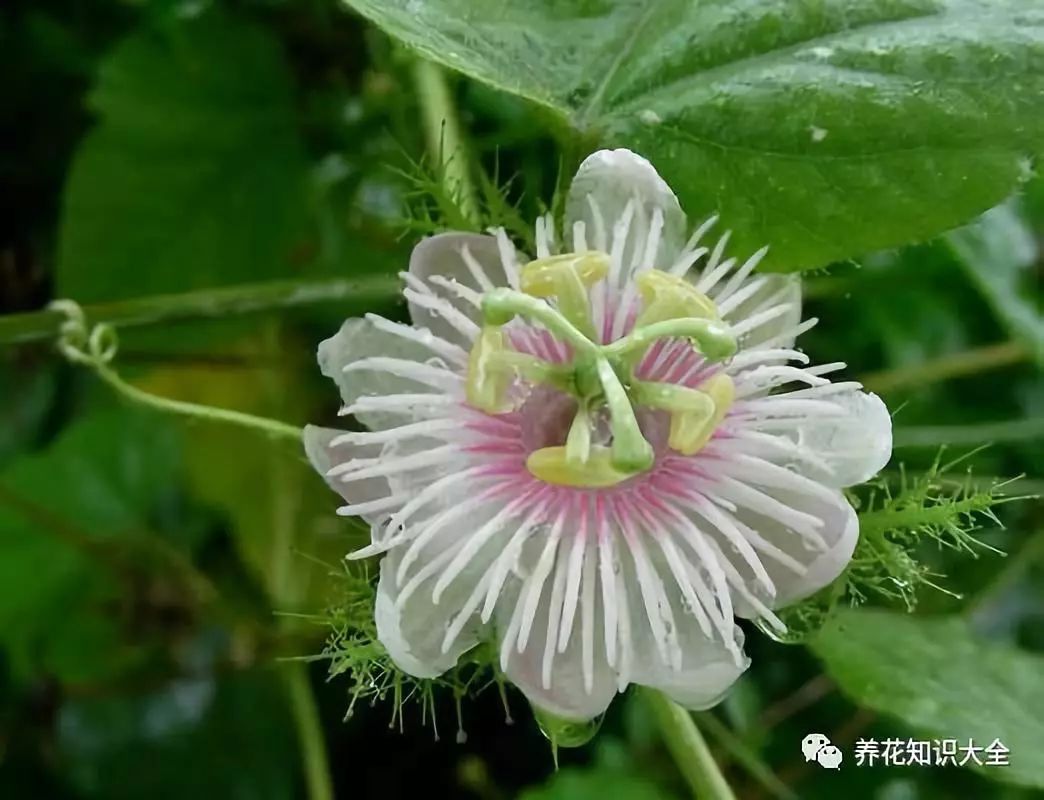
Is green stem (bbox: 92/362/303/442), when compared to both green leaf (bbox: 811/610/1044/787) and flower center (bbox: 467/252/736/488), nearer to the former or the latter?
flower center (bbox: 467/252/736/488)

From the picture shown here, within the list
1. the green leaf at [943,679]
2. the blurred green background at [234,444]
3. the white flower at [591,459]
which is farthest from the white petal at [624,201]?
the blurred green background at [234,444]

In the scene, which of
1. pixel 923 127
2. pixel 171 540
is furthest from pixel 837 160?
pixel 171 540

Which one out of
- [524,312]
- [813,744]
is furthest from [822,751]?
[524,312]

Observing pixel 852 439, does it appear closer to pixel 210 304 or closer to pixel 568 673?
pixel 568 673

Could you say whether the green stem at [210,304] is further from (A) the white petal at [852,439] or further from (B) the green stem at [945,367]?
(B) the green stem at [945,367]

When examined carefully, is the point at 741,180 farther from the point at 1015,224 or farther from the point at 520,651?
the point at 1015,224
